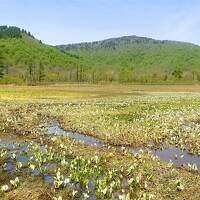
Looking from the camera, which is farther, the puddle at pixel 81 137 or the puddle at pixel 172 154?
the puddle at pixel 81 137

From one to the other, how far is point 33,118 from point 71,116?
11.3 ft

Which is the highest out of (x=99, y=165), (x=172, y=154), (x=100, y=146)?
(x=99, y=165)

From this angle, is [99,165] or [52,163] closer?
[99,165]

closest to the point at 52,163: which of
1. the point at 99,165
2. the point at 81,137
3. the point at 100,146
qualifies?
the point at 99,165

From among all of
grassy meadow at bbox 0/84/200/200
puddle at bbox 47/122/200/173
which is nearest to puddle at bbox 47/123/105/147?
puddle at bbox 47/122/200/173

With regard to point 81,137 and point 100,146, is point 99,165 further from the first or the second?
point 81,137

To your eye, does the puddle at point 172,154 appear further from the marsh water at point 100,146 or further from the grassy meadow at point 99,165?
the grassy meadow at point 99,165

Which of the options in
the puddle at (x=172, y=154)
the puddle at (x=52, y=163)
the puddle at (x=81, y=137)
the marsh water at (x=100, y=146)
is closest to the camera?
the puddle at (x=52, y=163)

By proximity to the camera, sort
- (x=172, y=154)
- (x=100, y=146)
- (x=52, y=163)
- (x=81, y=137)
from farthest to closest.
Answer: (x=81, y=137), (x=100, y=146), (x=172, y=154), (x=52, y=163)

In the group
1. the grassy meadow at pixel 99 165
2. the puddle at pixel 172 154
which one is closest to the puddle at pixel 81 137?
the puddle at pixel 172 154

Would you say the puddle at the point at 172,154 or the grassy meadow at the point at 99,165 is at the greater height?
the grassy meadow at the point at 99,165

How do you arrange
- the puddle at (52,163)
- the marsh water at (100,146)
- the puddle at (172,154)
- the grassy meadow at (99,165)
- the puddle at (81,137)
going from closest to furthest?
the grassy meadow at (99,165)
the puddle at (52,163)
the marsh water at (100,146)
the puddle at (172,154)
the puddle at (81,137)

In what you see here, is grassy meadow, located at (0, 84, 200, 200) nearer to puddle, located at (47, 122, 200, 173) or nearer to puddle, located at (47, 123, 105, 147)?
puddle, located at (47, 122, 200, 173)

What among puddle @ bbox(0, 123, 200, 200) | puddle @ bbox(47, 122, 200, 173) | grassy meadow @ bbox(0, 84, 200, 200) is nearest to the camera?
grassy meadow @ bbox(0, 84, 200, 200)
